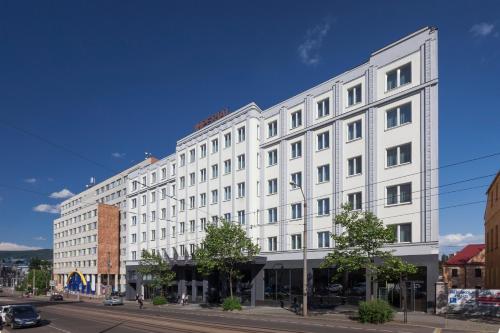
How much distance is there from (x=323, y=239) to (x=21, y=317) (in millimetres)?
24008

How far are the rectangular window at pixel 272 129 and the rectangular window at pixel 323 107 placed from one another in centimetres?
627

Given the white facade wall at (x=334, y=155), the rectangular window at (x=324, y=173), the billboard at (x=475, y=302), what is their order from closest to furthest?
the billboard at (x=475, y=302) < the white facade wall at (x=334, y=155) < the rectangular window at (x=324, y=173)

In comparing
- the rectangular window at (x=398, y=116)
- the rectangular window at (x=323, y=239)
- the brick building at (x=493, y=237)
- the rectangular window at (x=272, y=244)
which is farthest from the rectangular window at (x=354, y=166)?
the brick building at (x=493, y=237)

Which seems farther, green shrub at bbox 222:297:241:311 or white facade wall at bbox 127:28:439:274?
green shrub at bbox 222:297:241:311

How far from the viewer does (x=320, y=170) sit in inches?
1721

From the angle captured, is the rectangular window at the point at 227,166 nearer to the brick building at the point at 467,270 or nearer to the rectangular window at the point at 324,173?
the rectangular window at the point at 324,173

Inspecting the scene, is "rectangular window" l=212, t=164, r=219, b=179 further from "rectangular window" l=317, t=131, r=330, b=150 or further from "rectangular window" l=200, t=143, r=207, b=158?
"rectangular window" l=317, t=131, r=330, b=150

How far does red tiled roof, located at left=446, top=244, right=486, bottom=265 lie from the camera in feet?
227

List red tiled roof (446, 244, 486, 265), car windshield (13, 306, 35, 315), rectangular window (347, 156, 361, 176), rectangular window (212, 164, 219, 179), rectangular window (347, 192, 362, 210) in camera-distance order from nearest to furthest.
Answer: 1. car windshield (13, 306, 35, 315)
2. rectangular window (347, 192, 362, 210)
3. rectangular window (347, 156, 361, 176)
4. rectangular window (212, 164, 219, 179)
5. red tiled roof (446, 244, 486, 265)

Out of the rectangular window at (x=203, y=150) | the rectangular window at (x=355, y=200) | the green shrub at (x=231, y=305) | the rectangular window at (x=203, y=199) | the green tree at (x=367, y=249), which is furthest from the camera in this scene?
the rectangular window at (x=203, y=150)

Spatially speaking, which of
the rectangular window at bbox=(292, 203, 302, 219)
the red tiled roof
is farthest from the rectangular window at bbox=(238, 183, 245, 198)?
the red tiled roof

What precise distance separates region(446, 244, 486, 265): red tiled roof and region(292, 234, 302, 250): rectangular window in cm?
3566

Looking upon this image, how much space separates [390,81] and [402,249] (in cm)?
1318

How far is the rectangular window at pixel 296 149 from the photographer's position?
46250mm
